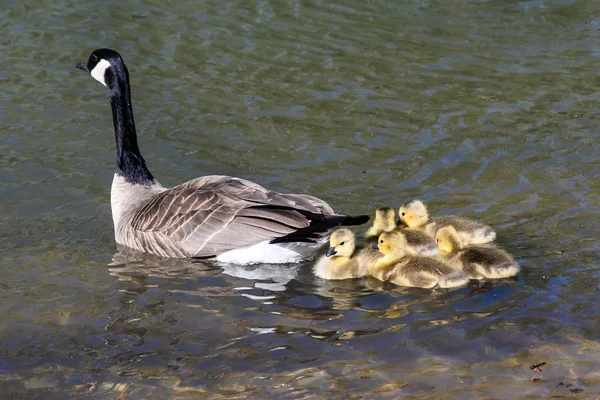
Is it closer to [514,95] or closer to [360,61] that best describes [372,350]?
[514,95]

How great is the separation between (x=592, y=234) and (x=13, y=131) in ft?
19.7

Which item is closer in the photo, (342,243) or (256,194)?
(342,243)

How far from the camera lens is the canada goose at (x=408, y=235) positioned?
21.8 feet

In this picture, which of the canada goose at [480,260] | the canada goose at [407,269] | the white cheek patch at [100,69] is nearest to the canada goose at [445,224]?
the canada goose at [480,260]

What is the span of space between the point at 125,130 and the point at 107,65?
62 centimetres

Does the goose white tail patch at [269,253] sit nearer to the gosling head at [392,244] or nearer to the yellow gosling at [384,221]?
the yellow gosling at [384,221]

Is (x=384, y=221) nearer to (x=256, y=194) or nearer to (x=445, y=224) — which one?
(x=445, y=224)

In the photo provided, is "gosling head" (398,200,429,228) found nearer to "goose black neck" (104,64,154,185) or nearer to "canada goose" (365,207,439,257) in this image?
"canada goose" (365,207,439,257)

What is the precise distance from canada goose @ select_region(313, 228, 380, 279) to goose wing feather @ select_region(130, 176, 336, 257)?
0.95 feet

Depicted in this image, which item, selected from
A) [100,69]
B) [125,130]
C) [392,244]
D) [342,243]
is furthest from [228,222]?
[100,69]

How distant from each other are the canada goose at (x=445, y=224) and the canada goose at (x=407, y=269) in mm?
340

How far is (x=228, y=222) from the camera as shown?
23.7ft

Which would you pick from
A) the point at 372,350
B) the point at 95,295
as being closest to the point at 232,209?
the point at 95,295

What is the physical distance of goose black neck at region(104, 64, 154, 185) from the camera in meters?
8.29
